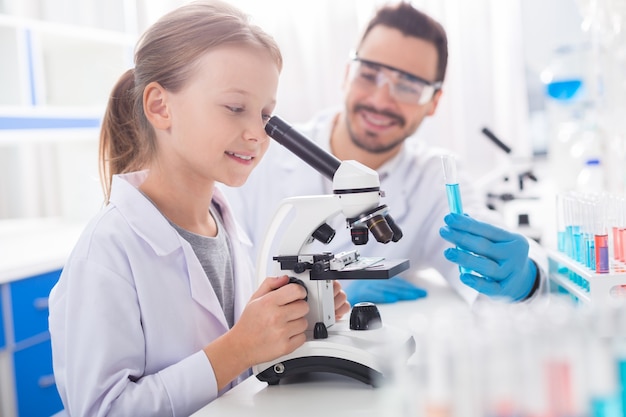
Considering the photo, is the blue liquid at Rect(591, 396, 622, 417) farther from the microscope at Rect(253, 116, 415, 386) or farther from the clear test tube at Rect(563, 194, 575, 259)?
the clear test tube at Rect(563, 194, 575, 259)

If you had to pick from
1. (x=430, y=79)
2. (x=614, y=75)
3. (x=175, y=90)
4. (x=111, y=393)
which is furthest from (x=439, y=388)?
(x=430, y=79)

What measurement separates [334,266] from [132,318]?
0.34m

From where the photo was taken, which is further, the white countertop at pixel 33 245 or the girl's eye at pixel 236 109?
the white countertop at pixel 33 245

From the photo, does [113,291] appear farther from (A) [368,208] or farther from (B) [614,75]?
(B) [614,75]

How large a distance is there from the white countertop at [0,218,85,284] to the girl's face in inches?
47.1

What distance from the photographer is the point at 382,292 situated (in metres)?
1.69

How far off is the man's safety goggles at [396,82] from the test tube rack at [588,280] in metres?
0.81

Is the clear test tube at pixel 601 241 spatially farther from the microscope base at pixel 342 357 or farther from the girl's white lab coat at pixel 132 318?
the girl's white lab coat at pixel 132 318

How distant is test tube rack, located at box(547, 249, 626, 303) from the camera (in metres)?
1.16

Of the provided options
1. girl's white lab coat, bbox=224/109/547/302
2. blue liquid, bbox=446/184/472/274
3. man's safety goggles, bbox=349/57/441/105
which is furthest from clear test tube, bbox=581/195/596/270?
man's safety goggles, bbox=349/57/441/105

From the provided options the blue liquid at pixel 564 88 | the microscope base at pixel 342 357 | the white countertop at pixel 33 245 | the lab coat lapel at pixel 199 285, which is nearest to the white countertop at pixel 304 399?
the microscope base at pixel 342 357

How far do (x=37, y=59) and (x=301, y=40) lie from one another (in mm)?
1198

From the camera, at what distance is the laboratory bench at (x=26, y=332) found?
2.25 metres

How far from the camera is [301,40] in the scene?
3.34 metres
